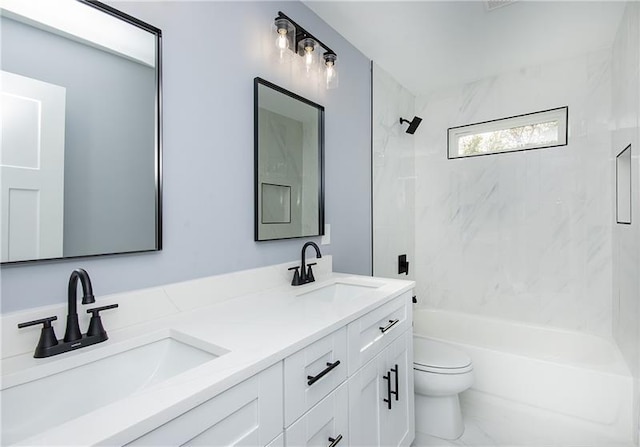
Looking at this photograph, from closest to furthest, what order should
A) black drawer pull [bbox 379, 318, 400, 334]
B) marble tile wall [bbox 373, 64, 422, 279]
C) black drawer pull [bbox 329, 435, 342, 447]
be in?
black drawer pull [bbox 329, 435, 342, 447]
black drawer pull [bbox 379, 318, 400, 334]
marble tile wall [bbox 373, 64, 422, 279]

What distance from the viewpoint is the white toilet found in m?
1.88

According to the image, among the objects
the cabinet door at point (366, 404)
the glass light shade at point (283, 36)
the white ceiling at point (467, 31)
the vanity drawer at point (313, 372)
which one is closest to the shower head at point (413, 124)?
the white ceiling at point (467, 31)

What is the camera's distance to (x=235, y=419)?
73cm

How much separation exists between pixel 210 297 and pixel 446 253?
2.43 metres

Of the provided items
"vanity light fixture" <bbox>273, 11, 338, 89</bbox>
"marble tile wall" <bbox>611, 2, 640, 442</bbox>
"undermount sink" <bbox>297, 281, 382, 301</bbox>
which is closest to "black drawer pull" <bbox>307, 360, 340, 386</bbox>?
"undermount sink" <bbox>297, 281, 382, 301</bbox>

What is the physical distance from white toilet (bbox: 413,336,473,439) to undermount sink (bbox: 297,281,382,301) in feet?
2.19

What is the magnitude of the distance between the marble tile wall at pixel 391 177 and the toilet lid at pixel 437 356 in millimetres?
593

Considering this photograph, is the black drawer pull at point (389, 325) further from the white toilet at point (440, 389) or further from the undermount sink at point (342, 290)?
the white toilet at point (440, 389)

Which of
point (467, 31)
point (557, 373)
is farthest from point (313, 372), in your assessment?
point (467, 31)

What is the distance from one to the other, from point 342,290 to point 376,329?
41 centimetres

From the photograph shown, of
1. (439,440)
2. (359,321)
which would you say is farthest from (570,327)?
(359,321)

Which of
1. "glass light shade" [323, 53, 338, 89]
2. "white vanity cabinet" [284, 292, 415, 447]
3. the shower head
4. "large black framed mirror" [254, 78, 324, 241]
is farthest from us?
the shower head

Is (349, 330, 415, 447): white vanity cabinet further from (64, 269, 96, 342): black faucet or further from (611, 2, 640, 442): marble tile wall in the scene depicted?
(611, 2, 640, 442): marble tile wall

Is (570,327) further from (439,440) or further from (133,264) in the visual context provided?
(133,264)
